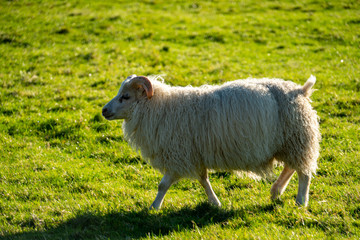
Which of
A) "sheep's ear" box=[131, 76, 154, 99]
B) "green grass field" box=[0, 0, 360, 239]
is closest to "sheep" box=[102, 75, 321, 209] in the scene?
"sheep's ear" box=[131, 76, 154, 99]

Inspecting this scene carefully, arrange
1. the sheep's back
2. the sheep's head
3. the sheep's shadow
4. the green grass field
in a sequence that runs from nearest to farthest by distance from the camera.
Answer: the sheep's shadow
the green grass field
the sheep's back
the sheep's head

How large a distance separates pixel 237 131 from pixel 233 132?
57 mm

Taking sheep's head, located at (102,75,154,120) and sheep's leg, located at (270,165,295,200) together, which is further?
sheep's head, located at (102,75,154,120)

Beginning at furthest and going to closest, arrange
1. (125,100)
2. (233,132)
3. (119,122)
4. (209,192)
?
(119,122) < (125,100) < (209,192) < (233,132)

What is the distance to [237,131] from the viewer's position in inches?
224

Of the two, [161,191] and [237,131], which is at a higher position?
[237,131]

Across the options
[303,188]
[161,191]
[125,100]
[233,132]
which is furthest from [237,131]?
[125,100]

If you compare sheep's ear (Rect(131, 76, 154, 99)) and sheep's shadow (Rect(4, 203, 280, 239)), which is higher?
sheep's ear (Rect(131, 76, 154, 99))

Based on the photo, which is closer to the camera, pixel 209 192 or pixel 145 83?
pixel 209 192

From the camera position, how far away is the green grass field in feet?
17.5

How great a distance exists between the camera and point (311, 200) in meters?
5.84

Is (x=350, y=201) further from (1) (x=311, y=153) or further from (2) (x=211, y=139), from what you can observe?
(2) (x=211, y=139)

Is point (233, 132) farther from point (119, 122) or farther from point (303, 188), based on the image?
point (119, 122)

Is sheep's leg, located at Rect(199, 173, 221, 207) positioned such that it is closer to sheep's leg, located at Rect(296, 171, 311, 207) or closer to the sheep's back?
the sheep's back
